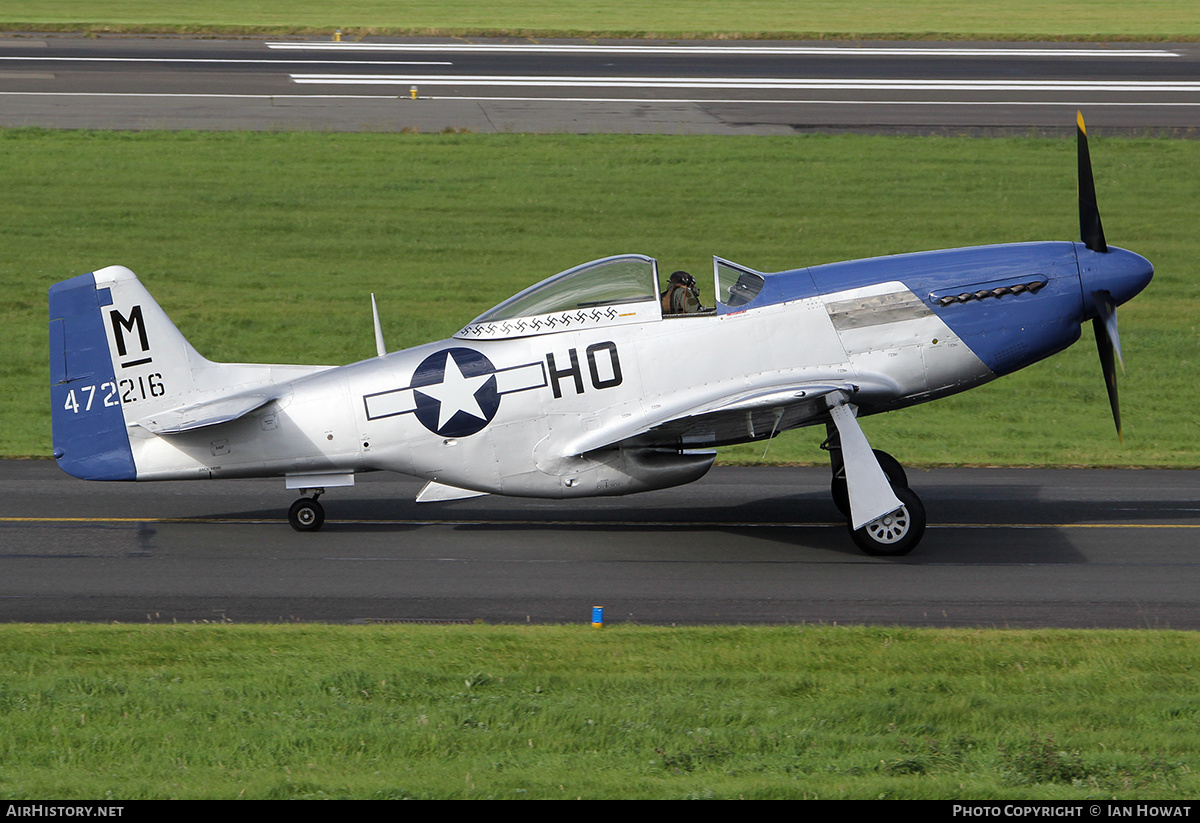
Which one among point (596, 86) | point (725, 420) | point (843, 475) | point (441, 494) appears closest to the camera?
point (725, 420)

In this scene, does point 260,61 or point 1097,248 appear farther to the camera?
point 260,61

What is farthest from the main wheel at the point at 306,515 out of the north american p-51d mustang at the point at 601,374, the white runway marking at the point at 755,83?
the white runway marking at the point at 755,83

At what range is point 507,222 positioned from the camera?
89.9ft

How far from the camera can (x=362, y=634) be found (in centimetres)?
1025

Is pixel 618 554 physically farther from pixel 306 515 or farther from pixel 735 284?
pixel 306 515

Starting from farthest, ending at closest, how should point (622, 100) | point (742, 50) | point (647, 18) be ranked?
point (647, 18)
point (742, 50)
point (622, 100)

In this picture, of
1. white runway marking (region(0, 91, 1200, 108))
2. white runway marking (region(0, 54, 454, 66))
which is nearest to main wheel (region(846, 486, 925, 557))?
white runway marking (region(0, 91, 1200, 108))

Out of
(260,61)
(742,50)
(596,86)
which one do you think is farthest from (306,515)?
(742,50)

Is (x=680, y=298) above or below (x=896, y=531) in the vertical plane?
above

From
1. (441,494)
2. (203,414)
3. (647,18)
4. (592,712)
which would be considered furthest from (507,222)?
(647,18)

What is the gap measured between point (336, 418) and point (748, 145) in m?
20.0

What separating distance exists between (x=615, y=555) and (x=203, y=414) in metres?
4.59

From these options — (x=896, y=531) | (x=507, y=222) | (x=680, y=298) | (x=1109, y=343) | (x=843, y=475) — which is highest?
(x=507, y=222)

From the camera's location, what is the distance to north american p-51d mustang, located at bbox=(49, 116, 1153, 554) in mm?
12758
